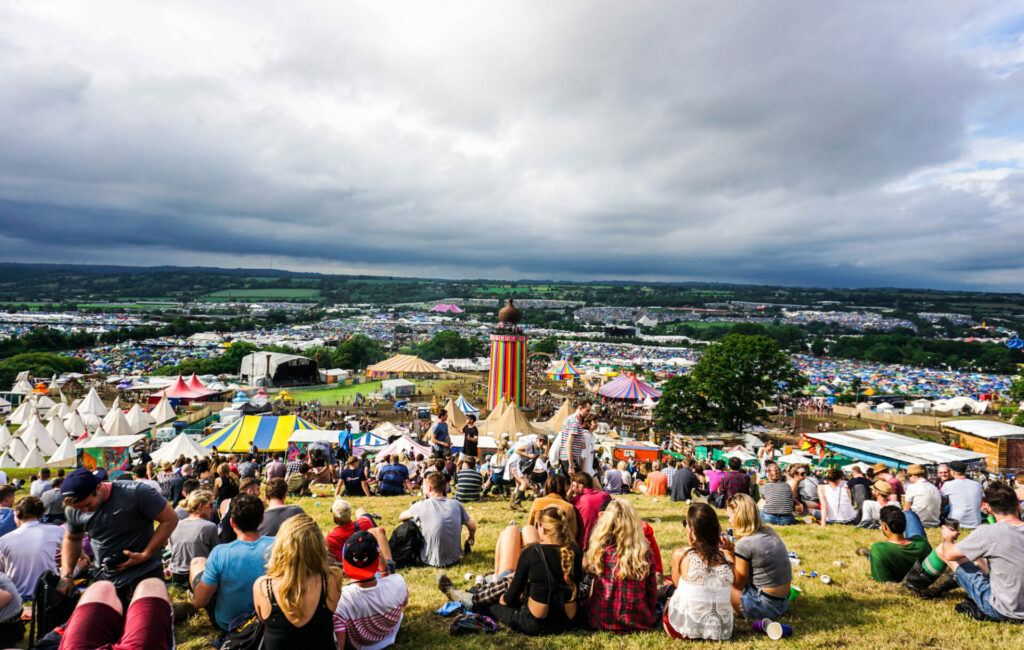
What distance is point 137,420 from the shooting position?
23609mm

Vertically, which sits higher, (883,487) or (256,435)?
(883,487)

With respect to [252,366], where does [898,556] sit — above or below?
above

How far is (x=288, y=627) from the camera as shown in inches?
115

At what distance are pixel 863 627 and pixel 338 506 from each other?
4196 mm

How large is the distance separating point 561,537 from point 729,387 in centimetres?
2788

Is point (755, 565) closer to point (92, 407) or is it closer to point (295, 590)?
point (295, 590)

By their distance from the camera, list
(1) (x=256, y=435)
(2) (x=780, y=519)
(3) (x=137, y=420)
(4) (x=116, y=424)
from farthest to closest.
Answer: (3) (x=137, y=420)
(4) (x=116, y=424)
(1) (x=256, y=435)
(2) (x=780, y=519)

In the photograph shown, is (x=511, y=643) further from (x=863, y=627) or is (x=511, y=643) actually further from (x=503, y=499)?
(x=503, y=499)

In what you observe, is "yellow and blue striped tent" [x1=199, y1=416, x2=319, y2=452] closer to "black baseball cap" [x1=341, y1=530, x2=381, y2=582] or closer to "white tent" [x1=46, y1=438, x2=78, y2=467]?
"white tent" [x1=46, y1=438, x2=78, y2=467]

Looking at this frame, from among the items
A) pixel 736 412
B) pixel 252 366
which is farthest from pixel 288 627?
pixel 252 366

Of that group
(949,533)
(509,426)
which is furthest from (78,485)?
(509,426)

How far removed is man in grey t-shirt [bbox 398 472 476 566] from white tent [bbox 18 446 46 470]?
19240mm

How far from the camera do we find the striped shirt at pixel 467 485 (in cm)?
819

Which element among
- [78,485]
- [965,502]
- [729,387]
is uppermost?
[78,485]
